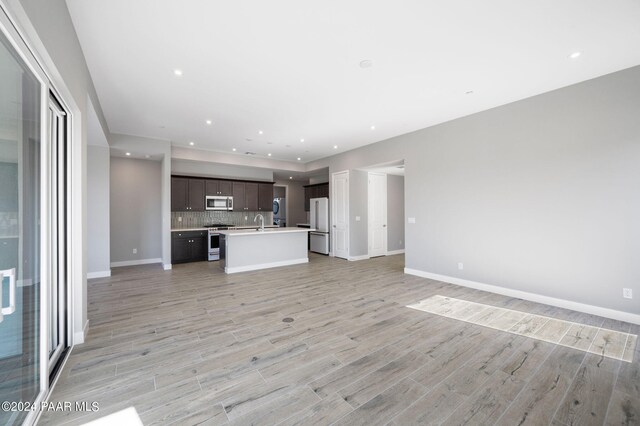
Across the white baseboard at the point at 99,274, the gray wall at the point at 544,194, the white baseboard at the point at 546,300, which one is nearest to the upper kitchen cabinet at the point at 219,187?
the white baseboard at the point at 99,274

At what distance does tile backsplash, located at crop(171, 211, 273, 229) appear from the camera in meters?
7.53

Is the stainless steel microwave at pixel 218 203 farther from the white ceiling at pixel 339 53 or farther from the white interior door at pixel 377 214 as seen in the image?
the white interior door at pixel 377 214

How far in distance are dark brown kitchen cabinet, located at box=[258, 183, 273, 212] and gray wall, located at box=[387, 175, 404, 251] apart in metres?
3.86

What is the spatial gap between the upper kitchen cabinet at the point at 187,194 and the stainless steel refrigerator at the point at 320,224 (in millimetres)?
3464

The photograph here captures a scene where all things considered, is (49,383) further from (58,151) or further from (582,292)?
(582,292)

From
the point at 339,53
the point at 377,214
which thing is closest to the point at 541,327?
the point at 339,53

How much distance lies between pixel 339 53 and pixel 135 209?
6.54m

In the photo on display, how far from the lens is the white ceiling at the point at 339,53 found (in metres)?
2.28

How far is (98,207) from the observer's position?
544 centimetres

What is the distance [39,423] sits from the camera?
1688mm

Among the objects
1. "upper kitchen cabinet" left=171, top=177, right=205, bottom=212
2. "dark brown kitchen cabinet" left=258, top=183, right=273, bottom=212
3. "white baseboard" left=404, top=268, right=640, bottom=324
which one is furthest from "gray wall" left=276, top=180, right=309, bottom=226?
"white baseboard" left=404, top=268, right=640, bottom=324

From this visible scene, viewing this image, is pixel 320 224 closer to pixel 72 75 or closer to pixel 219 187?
pixel 219 187

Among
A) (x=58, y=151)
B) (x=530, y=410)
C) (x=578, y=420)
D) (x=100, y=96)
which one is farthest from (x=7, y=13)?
(x=578, y=420)

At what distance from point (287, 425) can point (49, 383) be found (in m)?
1.93
